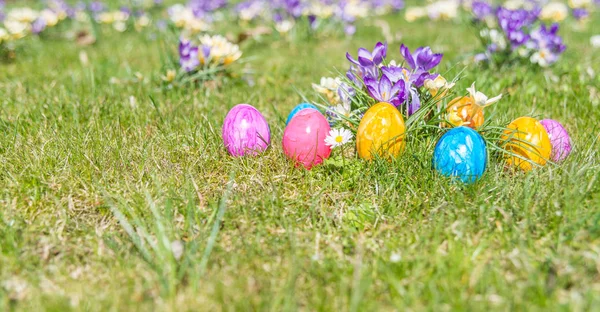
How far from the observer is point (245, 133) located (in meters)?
2.48

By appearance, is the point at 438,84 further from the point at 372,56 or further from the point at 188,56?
the point at 188,56

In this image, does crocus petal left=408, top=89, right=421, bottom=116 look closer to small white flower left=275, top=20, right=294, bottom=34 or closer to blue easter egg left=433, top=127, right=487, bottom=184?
blue easter egg left=433, top=127, right=487, bottom=184

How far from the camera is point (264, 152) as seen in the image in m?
2.51

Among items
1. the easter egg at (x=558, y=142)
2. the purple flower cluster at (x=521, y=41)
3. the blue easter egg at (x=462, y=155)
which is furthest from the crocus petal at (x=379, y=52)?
the purple flower cluster at (x=521, y=41)

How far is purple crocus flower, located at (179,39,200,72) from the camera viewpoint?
3652 millimetres

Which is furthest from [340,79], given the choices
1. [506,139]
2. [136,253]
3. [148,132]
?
[136,253]

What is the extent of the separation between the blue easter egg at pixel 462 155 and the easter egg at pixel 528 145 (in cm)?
19

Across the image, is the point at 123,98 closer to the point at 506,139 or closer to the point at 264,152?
the point at 264,152

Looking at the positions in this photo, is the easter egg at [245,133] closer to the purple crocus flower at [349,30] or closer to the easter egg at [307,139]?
the easter egg at [307,139]

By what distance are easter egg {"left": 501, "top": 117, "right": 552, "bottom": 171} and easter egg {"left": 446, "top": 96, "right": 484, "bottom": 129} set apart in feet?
0.58

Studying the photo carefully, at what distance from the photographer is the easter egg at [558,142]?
237 centimetres

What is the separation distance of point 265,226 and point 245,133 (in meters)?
0.58

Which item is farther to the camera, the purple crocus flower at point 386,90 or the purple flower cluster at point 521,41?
the purple flower cluster at point 521,41

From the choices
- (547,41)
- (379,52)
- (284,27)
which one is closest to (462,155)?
(379,52)
